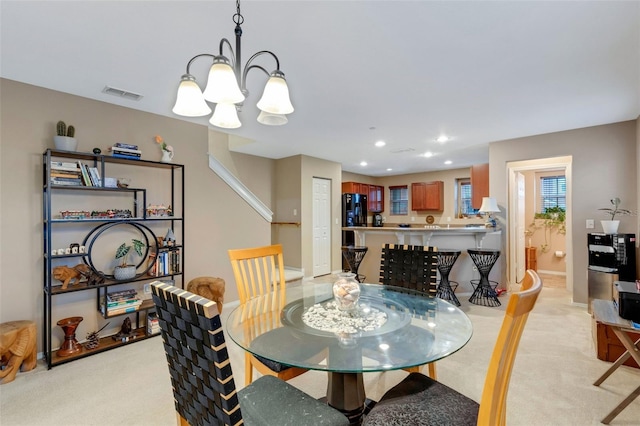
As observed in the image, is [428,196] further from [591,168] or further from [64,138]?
[64,138]

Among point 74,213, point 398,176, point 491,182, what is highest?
point 398,176

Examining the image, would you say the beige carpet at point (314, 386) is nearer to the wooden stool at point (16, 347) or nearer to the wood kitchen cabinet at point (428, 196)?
the wooden stool at point (16, 347)

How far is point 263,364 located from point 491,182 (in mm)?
4593

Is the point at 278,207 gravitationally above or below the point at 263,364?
above

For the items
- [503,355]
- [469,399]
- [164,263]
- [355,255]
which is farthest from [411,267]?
[164,263]

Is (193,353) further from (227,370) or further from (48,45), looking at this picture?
(48,45)

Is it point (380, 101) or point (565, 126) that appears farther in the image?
point (565, 126)

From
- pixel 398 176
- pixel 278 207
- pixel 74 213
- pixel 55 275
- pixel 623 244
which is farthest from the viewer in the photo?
pixel 398 176

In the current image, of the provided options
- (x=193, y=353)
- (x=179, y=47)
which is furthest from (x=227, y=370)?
(x=179, y=47)

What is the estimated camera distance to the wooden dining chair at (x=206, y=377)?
2.82 feet

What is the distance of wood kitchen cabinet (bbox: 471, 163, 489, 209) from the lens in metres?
5.77

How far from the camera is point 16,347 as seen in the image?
2.35m

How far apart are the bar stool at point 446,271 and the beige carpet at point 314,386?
48.3 inches

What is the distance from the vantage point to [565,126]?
3.97 metres
